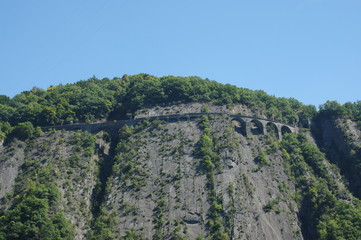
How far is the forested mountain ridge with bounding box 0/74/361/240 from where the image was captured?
81.1 metres

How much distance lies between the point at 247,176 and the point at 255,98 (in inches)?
1278

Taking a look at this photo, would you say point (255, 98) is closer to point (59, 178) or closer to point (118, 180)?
point (118, 180)

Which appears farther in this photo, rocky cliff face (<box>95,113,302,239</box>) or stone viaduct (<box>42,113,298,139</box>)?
stone viaduct (<box>42,113,298,139</box>)

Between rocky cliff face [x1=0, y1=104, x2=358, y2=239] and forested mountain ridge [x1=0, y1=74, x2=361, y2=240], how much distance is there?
218 millimetres

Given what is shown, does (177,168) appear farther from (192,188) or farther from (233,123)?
(233,123)

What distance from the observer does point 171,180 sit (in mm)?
90812

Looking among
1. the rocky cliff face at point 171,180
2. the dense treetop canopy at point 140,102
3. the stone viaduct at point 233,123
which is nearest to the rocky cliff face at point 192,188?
the rocky cliff face at point 171,180

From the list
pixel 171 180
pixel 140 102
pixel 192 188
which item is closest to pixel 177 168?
pixel 171 180

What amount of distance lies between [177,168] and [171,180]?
3512 mm

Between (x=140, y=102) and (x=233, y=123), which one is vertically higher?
(x=140, y=102)

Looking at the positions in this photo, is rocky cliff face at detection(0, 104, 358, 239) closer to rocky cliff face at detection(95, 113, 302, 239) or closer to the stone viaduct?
rocky cliff face at detection(95, 113, 302, 239)

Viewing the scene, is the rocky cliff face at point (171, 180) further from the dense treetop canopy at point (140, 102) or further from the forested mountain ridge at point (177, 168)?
the dense treetop canopy at point (140, 102)

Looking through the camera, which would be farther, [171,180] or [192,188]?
[171,180]

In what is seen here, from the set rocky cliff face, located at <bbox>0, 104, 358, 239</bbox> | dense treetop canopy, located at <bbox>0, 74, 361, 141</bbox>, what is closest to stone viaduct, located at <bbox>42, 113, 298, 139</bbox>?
rocky cliff face, located at <bbox>0, 104, 358, 239</bbox>
